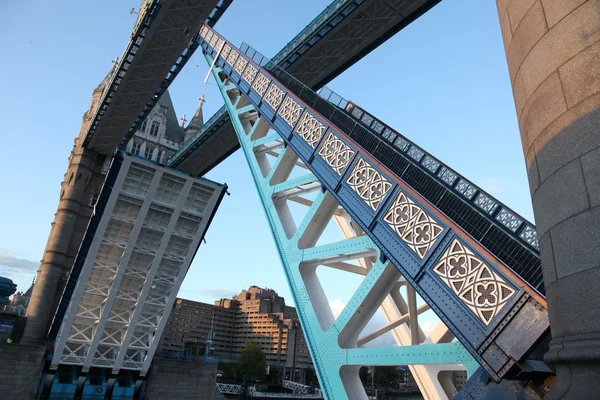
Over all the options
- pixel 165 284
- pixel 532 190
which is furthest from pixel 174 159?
pixel 532 190

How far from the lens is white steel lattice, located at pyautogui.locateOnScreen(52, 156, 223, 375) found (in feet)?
75.4

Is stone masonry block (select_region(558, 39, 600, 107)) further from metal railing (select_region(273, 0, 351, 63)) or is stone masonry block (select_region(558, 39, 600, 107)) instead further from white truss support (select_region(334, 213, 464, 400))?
metal railing (select_region(273, 0, 351, 63))

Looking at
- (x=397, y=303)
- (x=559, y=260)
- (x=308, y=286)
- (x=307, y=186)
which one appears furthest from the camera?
(x=307, y=186)

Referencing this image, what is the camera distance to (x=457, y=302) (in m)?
5.81

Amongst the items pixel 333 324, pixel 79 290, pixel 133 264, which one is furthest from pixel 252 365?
pixel 333 324

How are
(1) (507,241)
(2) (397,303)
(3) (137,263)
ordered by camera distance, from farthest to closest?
(3) (137,263), (2) (397,303), (1) (507,241)

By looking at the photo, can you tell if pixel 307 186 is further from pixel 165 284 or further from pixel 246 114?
pixel 165 284

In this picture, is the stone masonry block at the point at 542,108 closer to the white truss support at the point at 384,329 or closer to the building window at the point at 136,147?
the white truss support at the point at 384,329

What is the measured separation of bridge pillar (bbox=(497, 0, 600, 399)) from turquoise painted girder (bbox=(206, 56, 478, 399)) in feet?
8.08

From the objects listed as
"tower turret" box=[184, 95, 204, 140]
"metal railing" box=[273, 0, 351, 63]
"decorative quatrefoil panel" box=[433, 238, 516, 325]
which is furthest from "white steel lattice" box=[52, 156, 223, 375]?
"tower turret" box=[184, 95, 204, 140]

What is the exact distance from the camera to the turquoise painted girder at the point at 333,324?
242 inches

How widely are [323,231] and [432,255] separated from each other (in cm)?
374

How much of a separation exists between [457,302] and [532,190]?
7.51 feet

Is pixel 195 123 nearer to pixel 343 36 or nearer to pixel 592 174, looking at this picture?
pixel 343 36
